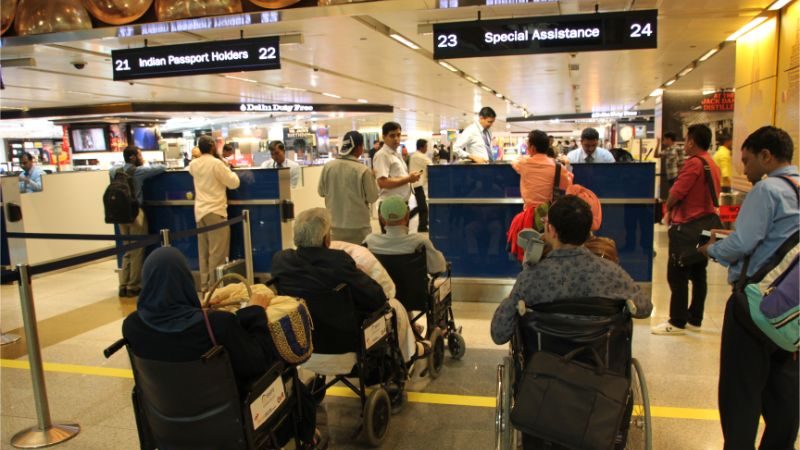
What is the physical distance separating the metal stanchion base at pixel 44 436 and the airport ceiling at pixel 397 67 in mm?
3358

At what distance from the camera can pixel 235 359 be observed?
81.8 inches

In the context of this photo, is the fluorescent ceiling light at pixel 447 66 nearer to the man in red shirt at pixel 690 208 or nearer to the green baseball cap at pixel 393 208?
the man in red shirt at pixel 690 208

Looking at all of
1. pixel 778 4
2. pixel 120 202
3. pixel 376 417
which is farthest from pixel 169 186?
pixel 778 4

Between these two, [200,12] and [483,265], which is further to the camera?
[483,265]

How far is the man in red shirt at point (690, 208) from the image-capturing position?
4.23 metres

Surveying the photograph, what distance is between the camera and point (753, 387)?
7.72ft

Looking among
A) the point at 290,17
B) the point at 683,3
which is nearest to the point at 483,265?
the point at 290,17

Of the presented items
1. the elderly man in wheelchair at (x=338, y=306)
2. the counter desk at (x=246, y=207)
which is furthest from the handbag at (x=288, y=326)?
the counter desk at (x=246, y=207)

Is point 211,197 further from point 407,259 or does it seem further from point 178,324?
point 178,324

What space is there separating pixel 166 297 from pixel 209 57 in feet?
13.9

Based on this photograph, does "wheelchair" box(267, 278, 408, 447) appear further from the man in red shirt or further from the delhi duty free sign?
the delhi duty free sign

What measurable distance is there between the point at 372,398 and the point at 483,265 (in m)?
3.00

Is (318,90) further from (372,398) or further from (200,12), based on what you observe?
(372,398)

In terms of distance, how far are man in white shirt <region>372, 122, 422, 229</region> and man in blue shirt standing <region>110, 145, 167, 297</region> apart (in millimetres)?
2575
